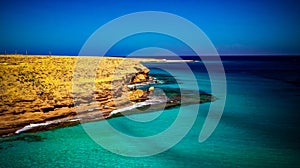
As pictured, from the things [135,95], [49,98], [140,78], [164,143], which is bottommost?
[140,78]

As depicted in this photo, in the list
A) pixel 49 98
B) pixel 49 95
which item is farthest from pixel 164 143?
pixel 49 95

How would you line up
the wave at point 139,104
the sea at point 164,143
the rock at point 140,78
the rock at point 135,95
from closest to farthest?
the sea at point 164,143
the wave at point 139,104
the rock at point 135,95
the rock at point 140,78

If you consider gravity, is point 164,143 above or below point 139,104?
above

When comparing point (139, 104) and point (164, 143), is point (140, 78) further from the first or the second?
point (164, 143)

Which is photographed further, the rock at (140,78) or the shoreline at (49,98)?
the rock at (140,78)

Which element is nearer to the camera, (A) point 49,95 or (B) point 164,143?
(B) point 164,143

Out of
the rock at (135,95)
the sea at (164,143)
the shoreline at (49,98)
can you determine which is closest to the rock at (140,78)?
the rock at (135,95)

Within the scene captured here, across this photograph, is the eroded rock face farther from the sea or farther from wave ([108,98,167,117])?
the sea

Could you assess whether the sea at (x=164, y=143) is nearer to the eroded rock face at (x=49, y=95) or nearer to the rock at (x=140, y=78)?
the eroded rock face at (x=49, y=95)

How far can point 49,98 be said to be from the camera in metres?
15.7

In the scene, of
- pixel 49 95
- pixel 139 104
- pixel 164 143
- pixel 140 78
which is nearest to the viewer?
pixel 164 143

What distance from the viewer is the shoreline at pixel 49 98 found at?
13.7 meters

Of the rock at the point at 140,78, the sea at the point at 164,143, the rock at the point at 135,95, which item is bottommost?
the rock at the point at 140,78

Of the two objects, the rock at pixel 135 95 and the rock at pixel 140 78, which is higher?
the rock at pixel 135 95
